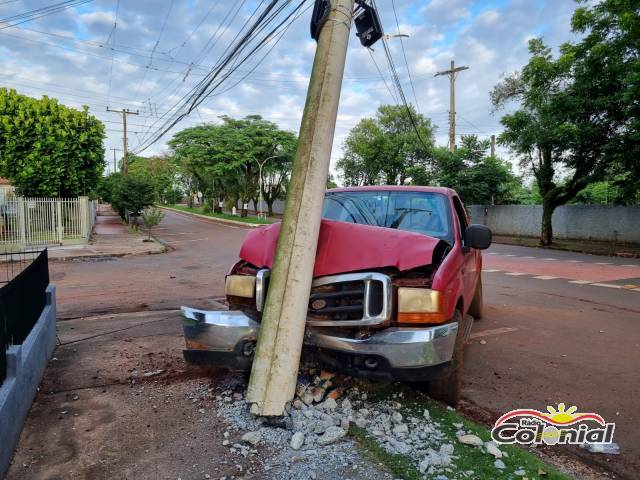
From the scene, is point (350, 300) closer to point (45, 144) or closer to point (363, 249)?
point (363, 249)

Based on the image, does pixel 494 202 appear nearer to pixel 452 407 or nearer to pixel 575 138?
pixel 575 138

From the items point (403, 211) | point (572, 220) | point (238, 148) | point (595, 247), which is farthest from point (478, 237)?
point (238, 148)

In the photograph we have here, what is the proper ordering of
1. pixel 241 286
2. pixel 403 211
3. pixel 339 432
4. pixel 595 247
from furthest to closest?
pixel 595 247 → pixel 403 211 → pixel 241 286 → pixel 339 432

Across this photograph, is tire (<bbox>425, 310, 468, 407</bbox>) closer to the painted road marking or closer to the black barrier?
the painted road marking

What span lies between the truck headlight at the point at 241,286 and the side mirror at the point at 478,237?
1.99 m

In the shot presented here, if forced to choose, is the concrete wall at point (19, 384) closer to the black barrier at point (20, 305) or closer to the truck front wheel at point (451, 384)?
the black barrier at point (20, 305)

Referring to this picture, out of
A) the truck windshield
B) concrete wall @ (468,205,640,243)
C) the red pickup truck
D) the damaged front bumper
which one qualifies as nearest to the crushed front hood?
the red pickup truck

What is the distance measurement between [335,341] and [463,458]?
3.55ft

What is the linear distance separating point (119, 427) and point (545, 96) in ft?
66.4

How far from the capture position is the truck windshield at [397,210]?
452 centimetres

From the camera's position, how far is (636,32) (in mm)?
15906

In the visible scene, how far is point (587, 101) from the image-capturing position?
1728 centimetres

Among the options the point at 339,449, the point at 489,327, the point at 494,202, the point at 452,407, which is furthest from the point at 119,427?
the point at 494,202

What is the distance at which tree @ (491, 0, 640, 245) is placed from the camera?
16328mm
